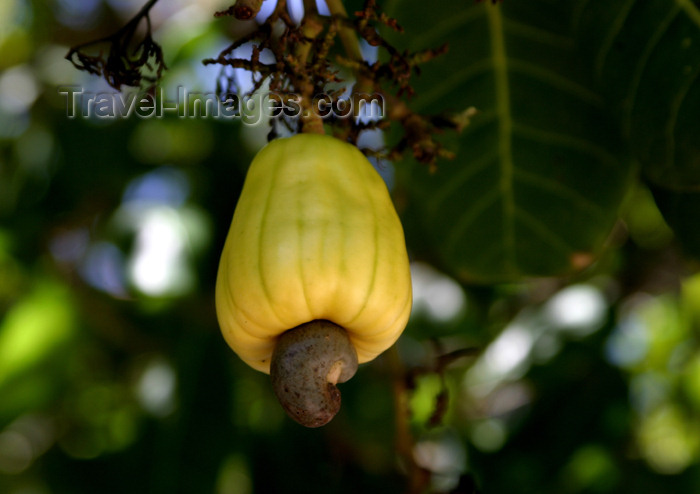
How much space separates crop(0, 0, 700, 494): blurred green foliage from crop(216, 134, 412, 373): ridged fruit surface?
41.2 inches

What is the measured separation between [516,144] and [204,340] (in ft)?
3.83

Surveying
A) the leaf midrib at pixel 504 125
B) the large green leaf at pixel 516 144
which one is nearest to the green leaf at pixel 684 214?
the large green leaf at pixel 516 144

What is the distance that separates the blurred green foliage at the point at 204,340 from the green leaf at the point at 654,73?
2.72 feet

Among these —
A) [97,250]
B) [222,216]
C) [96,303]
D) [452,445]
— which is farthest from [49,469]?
[452,445]

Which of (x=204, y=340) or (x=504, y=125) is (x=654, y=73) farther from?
(x=204, y=340)

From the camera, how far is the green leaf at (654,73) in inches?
44.7

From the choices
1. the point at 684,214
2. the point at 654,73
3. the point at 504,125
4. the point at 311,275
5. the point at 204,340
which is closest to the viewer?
the point at 311,275

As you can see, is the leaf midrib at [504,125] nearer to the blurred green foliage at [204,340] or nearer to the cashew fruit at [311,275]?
the blurred green foliage at [204,340]

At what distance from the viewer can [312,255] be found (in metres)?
0.89

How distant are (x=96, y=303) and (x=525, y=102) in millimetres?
1549

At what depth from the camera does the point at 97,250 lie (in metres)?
2.42

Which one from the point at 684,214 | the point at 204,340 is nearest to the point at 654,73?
the point at 684,214

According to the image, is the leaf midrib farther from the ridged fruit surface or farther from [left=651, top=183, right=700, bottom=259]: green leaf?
the ridged fruit surface

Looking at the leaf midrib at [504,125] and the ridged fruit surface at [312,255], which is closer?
the ridged fruit surface at [312,255]
